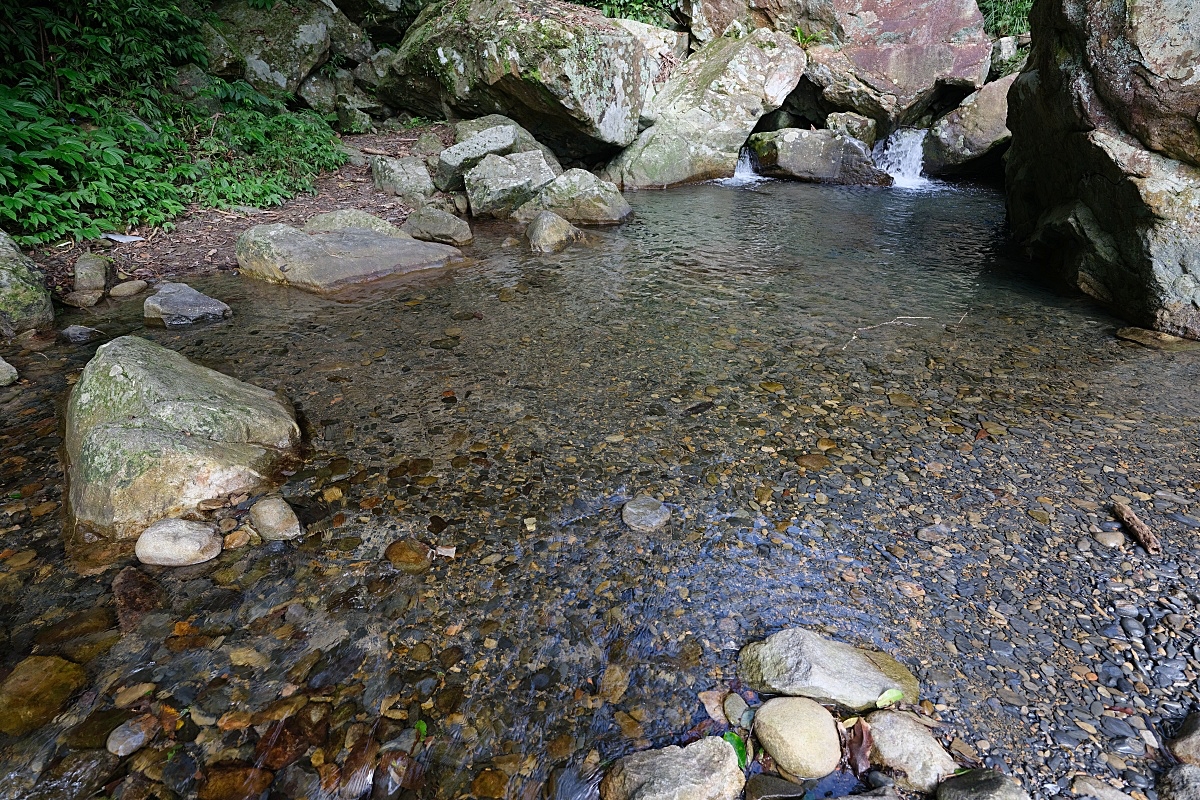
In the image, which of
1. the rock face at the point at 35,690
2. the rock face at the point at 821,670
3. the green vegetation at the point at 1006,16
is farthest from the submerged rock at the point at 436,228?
the green vegetation at the point at 1006,16

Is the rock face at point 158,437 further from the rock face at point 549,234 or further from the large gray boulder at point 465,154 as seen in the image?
the large gray boulder at point 465,154

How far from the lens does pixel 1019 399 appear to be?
3904 millimetres

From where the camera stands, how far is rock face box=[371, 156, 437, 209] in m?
9.17

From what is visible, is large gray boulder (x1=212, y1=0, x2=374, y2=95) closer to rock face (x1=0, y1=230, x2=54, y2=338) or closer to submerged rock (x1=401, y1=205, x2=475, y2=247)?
submerged rock (x1=401, y1=205, x2=475, y2=247)

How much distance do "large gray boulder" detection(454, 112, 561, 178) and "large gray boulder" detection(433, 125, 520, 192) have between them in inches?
11.1

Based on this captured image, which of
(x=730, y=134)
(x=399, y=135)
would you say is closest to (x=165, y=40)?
(x=399, y=135)

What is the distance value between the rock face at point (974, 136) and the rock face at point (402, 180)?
10502 millimetres

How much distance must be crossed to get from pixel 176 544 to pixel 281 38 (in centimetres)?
1160

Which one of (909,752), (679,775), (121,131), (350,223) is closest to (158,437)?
(679,775)

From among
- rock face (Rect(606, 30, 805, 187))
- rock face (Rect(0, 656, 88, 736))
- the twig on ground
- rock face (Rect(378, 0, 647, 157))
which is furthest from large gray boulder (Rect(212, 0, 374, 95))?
the twig on ground

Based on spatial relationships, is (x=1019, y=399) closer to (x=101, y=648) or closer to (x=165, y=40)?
(x=101, y=648)

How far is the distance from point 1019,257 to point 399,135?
10385 millimetres

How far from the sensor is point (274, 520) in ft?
9.14

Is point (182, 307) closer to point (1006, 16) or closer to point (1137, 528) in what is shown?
point (1137, 528)
